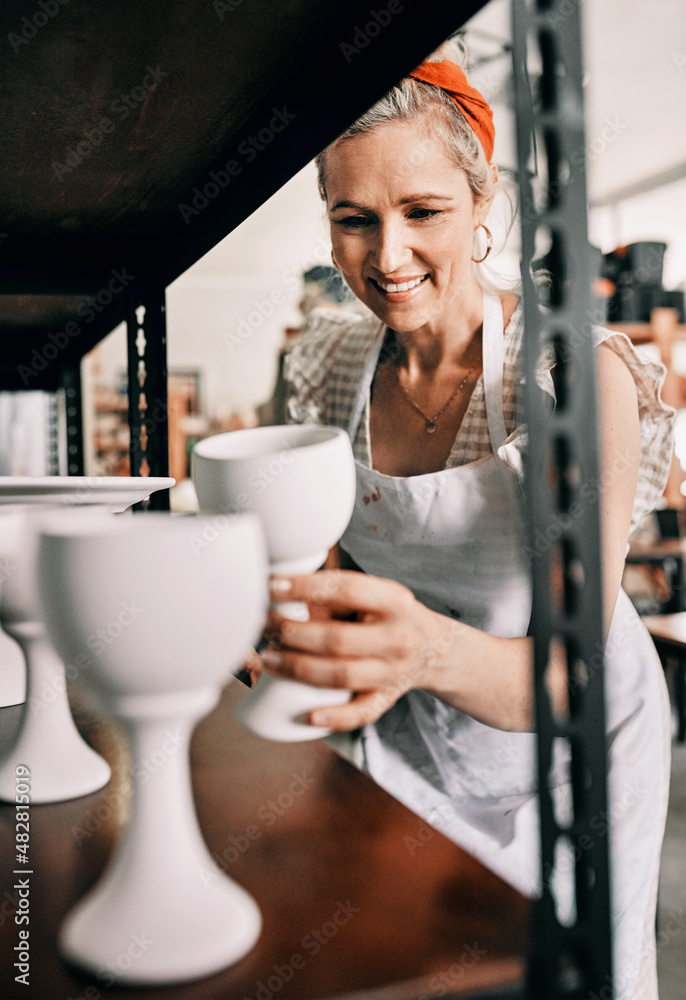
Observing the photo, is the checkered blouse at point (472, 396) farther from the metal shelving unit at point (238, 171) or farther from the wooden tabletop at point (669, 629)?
the wooden tabletop at point (669, 629)

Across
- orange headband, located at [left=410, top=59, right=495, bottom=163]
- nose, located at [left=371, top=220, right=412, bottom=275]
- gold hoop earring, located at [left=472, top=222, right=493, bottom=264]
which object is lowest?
Answer: nose, located at [left=371, top=220, right=412, bottom=275]

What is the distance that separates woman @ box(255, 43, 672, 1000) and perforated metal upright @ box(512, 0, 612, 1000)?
1.25 ft

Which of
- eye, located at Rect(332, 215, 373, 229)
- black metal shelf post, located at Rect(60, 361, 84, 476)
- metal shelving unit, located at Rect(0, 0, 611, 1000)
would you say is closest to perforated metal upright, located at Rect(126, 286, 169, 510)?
metal shelving unit, located at Rect(0, 0, 611, 1000)

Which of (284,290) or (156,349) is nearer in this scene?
(156,349)

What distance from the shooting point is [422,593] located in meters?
0.96

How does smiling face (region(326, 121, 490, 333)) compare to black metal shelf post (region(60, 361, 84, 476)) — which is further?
black metal shelf post (region(60, 361, 84, 476))

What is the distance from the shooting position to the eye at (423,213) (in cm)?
88

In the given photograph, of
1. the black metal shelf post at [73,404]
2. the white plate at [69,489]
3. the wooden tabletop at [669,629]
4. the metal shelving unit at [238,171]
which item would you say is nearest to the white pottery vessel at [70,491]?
the white plate at [69,489]

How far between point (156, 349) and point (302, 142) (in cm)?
47

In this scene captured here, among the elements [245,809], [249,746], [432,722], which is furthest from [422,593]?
[245,809]

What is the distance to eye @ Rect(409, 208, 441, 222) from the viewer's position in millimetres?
875

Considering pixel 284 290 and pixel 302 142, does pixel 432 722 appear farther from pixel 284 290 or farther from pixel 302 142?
pixel 284 290

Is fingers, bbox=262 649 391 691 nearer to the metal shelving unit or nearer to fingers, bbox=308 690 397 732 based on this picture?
fingers, bbox=308 690 397 732

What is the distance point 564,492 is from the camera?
300 millimetres
